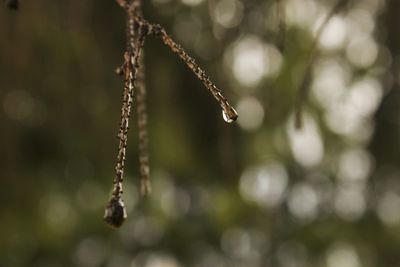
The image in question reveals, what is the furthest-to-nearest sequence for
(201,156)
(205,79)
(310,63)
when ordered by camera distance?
(201,156)
(310,63)
(205,79)

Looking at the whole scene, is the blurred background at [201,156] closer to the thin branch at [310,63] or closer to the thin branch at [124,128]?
the thin branch at [310,63]

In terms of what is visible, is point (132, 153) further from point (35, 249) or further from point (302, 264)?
point (302, 264)

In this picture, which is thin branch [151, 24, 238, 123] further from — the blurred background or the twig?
the blurred background

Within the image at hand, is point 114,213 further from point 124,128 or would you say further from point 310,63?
point 310,63

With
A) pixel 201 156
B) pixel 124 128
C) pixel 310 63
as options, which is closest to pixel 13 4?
pixel 124 128

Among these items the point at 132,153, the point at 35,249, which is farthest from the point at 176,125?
the point at 35,249

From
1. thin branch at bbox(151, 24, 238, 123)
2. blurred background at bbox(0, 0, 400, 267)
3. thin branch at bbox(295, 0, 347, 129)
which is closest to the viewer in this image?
thin branch at bbox(151, 24, 238, 123)

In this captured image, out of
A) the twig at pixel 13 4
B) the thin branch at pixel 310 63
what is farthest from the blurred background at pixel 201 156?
the twig at pixel 13 4

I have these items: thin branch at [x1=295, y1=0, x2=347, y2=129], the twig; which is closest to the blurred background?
thin branch at [x1=295, y1=0, x2=347, y2=129]
